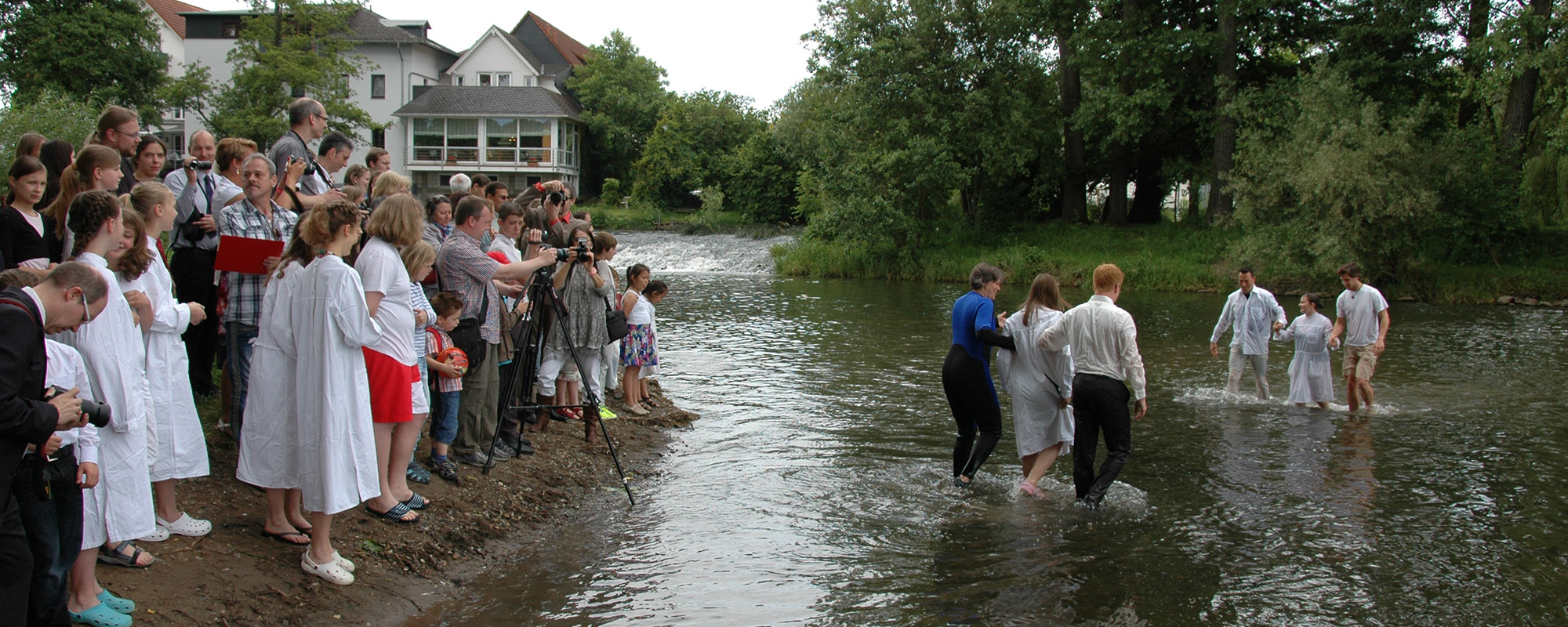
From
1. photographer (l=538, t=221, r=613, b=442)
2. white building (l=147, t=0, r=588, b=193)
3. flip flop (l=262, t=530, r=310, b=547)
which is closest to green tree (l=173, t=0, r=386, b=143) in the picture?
white building (l=147, t=0, r=588, b=193)

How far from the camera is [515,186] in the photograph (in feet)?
202

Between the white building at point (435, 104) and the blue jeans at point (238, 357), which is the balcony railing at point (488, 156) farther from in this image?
the blue jeans at point (238, 357)

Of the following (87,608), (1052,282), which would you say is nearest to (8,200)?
(87,608)

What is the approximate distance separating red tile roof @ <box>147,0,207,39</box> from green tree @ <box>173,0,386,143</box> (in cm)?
1687

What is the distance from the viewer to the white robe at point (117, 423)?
4.45m

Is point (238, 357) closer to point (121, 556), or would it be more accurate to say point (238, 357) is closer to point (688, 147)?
point (121, 556)

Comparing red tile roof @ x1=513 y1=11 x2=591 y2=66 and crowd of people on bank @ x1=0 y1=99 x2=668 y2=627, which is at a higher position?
red tile roof @ x1=513 y1=11 x2=591 y2=66

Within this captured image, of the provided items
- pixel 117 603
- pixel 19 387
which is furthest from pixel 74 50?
pixel 19 387

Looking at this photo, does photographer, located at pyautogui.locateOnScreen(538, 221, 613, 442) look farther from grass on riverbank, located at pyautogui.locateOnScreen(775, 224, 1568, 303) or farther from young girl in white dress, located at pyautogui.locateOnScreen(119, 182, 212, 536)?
grass on riverbank, located at pyautogui.locateOnScreen(775, 224, 1568, 303)

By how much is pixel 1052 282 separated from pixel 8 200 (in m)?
6.82

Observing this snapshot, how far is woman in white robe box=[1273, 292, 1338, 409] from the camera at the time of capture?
12445 millimetres

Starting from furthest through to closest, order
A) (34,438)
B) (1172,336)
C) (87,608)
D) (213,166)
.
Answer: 1. (1172,336)
2. (213,166)
3. (87,608)
4. (34,438)

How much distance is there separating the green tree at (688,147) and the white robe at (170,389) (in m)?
54.1

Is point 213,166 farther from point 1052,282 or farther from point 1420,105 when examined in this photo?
point 1420,105
